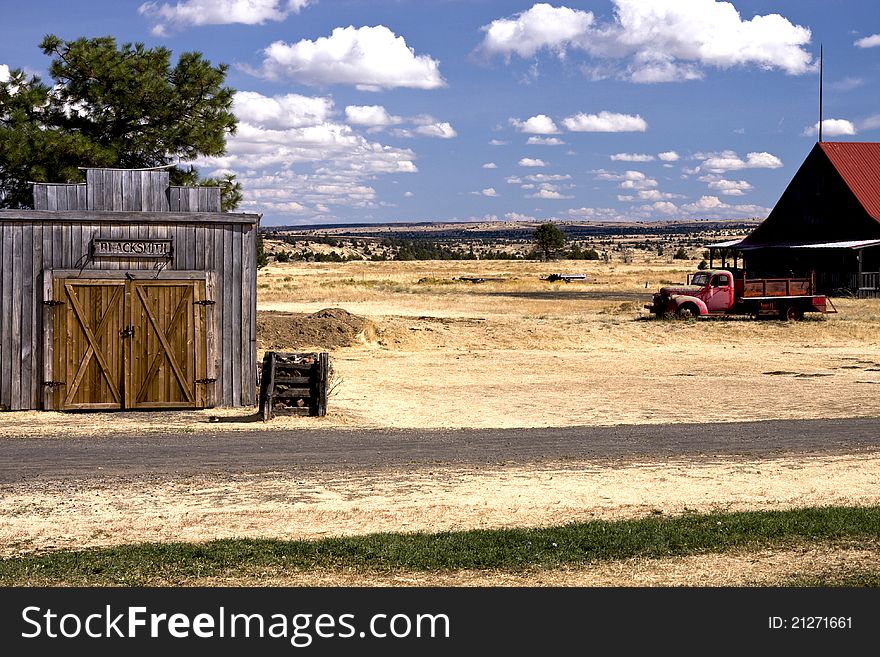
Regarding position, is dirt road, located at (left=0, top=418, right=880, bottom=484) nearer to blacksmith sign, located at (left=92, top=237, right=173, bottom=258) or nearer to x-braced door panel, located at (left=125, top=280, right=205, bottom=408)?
x-braced door panel, located at (left=125, top=280, right=205, bottom=408)

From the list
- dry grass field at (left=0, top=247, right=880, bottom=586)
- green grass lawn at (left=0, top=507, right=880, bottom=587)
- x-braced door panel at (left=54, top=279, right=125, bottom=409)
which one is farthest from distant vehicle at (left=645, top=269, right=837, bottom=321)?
green grass lawn at (left=0, top=507, right=880, bottom=587)

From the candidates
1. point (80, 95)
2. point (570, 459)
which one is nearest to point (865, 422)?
point (570, 459)

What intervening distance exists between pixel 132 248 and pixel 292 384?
4057 millimetres

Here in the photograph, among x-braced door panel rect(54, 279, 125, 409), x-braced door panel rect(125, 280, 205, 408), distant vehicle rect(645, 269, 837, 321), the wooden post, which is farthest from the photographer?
distant vehicle rect(645, 269, 837, 321)

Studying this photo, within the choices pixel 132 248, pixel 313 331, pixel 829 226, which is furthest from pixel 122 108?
pixel 829 226

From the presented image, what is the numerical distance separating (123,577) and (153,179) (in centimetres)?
1308

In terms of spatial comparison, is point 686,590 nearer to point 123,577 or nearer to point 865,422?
point 123,577

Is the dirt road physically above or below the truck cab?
below

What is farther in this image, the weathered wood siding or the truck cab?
the truck cab

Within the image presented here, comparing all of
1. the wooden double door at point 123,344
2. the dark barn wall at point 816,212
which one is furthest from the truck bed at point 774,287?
the wooden double door at point 123,344

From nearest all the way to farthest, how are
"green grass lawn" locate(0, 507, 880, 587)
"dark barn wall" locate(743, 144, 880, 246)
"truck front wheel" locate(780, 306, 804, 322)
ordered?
A: "green grass lawn" locate(0, 507, 880, 587) → "truck front wheel" locate(780, 306, 804, 322) → "dark barn wall" locate(743, 144, 880, 246)

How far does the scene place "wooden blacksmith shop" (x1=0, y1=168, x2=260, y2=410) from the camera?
19.9m

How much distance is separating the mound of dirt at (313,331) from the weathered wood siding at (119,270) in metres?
12.0

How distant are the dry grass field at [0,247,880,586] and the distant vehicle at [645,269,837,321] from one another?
807 millimetres
